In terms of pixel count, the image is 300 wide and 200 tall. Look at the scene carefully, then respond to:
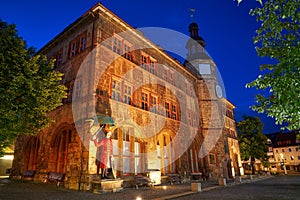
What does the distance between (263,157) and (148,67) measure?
26.0 metres

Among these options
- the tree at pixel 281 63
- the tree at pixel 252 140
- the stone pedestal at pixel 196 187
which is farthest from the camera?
the tree at pixel 252 140

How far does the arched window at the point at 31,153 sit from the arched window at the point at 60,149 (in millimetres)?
2985

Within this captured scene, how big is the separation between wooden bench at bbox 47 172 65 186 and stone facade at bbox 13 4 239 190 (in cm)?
48

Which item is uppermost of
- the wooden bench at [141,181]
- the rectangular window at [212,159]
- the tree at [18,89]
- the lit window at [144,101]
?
the lit window at [144,101]

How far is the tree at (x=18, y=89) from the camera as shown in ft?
23.1

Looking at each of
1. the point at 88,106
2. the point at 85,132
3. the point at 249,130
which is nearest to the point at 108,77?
the point at 88,106

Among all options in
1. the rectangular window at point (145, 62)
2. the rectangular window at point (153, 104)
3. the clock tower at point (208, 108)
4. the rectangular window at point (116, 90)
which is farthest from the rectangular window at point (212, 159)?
the rectangular window at point (116, 90)

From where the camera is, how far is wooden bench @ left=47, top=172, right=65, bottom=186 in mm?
10611

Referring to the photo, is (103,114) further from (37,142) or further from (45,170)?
(37,142)

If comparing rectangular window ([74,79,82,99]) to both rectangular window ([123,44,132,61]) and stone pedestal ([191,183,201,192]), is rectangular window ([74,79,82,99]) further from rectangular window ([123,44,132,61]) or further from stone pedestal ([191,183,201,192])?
stone pedestal ([191,183,201,192])

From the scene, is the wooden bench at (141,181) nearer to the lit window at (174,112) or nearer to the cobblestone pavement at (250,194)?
the cobblestone pavement at (250,194)

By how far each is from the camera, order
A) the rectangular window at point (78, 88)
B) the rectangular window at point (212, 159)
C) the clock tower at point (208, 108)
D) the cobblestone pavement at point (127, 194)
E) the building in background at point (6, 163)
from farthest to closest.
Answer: the building in background at point (6, 163)
the clock tower at point (208, 108)
the rectangular window at point (212, 159)
the rectangular window at point (78, 88)
the cobblestone pavement at point (127, 194)

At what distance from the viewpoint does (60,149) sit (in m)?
12.3

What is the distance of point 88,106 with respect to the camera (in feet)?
34.5
